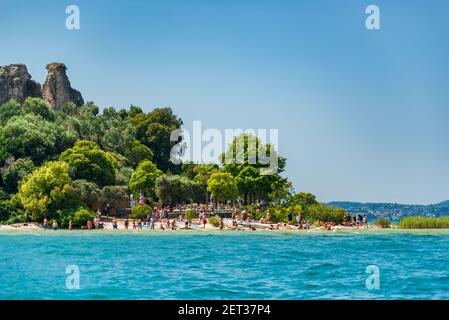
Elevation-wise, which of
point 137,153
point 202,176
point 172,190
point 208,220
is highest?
point 137,153

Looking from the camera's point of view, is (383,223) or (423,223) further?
(383,223)

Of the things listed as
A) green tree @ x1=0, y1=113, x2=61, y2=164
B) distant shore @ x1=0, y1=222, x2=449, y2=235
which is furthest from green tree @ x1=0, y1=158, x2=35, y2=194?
distant shore @ x1=0, y1=222, x2=449, y2=235

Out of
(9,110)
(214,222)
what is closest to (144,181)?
(214,222)

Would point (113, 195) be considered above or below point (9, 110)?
below

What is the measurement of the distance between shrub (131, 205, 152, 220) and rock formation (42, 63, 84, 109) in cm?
4011

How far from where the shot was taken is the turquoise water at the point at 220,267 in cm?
1995

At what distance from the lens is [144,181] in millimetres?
65062

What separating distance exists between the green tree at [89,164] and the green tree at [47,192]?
16.1 feet

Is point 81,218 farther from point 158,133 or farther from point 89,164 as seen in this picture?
point 158,133

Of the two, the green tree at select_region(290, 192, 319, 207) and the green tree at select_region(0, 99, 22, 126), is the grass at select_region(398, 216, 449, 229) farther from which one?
the green tree at select_region(0, 99, 22, 126)

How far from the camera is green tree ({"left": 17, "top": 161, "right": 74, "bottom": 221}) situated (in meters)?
54.1

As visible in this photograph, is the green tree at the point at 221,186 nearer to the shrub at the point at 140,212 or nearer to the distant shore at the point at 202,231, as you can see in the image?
the shrub at the point at 140,212

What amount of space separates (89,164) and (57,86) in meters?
34.8
